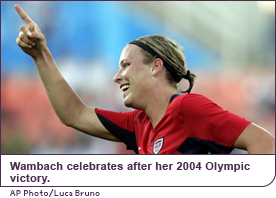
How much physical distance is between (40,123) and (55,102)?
3233mm

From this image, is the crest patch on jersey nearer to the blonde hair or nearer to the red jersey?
the red jersey

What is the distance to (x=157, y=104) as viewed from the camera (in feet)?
5.82

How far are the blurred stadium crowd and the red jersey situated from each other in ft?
9.90

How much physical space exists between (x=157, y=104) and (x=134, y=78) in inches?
6.5

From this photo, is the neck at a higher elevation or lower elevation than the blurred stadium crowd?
lower

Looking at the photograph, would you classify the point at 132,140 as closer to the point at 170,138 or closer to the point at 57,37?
the point at 170,138

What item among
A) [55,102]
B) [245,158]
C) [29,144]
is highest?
[29,144]

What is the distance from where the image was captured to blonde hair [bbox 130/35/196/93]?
1.83 m

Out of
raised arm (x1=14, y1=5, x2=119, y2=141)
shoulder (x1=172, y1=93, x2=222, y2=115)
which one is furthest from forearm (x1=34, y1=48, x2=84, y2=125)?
shoulder (x1=172, y1=93, x2=222, y2=115)

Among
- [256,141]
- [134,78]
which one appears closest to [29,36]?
[134,78]

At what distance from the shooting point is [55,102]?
1.87 metres

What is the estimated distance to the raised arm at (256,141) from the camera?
4.60ft

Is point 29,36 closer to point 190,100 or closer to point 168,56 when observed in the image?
point 168,56

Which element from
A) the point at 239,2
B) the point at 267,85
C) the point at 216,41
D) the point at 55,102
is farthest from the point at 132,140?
the point at 239,2
